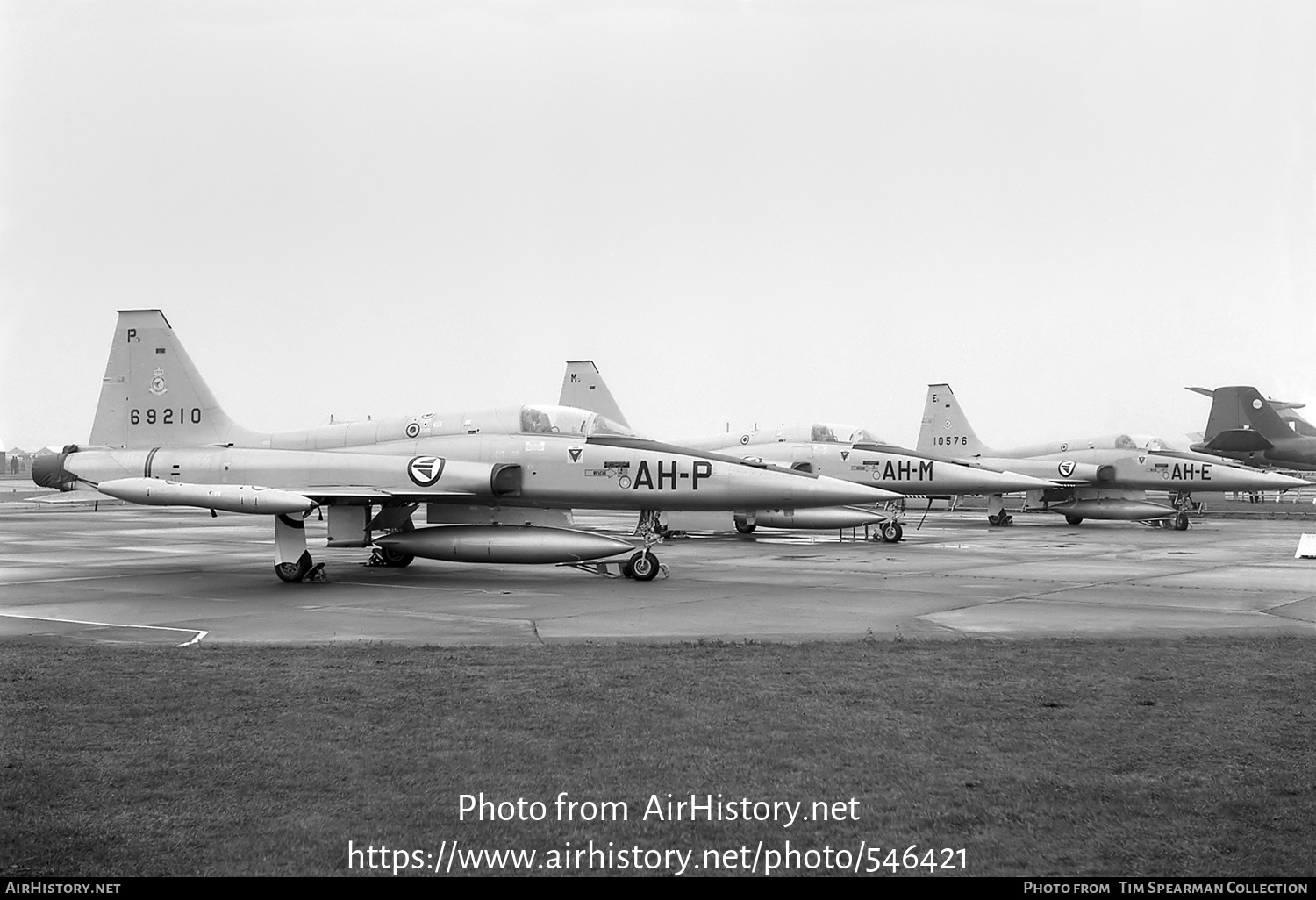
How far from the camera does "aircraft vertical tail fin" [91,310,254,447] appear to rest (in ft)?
59.3

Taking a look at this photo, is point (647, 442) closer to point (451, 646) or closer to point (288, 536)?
point (288, 536)

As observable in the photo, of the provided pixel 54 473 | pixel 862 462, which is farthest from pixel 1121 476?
pixel 54 473

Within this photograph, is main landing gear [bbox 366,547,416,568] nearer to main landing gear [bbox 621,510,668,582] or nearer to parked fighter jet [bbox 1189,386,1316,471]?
main landing gear [bbox 621,510,668,582]

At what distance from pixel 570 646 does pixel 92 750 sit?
14.4ft

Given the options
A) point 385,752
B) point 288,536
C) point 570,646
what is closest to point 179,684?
point 385,752

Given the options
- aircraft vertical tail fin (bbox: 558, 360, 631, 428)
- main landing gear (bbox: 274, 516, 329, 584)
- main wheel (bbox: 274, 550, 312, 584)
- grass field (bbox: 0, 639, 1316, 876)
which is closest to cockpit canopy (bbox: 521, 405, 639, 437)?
main landing gear (bbox: 274, 516, 329, 584)

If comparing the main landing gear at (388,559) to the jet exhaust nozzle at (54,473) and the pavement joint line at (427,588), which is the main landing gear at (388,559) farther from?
the jet exhaust nozzle at (54,473)

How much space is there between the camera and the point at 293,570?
16016 millimetres

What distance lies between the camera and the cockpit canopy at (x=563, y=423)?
672 inches

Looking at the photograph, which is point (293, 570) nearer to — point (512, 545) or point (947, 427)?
point (512, 545)

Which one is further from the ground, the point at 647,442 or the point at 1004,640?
the point at 647,442

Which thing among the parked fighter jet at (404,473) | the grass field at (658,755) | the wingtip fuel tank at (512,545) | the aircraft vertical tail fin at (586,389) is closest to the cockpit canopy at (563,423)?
the parked fighter jet at (404,473)

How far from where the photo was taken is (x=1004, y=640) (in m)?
9.72

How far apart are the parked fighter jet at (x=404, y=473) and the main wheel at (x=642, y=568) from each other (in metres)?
0.02
